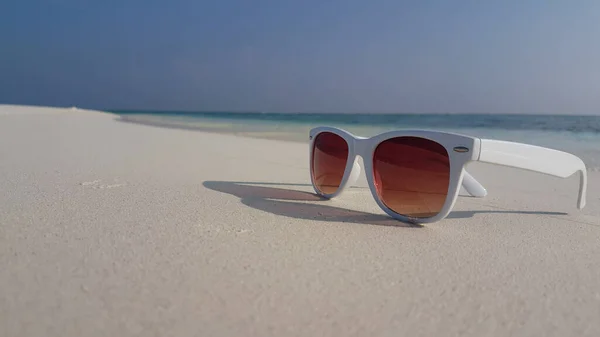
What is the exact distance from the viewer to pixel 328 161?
201cm

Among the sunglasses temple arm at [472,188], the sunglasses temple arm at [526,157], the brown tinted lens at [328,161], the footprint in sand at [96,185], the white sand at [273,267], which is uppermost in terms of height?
the sunglasses temple arm at [526,157]

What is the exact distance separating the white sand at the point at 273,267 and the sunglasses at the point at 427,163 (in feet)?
0.32

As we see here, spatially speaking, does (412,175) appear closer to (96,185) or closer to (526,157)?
(526,157)

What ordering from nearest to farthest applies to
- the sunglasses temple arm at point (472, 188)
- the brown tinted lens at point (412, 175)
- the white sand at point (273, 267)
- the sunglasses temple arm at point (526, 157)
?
the white sand at point (273, 267) → the sunglasses temple arm at point (526, 157) → the brown tinted lens at point (412, 175) → the sunglasses temple arm at point (472, 188)

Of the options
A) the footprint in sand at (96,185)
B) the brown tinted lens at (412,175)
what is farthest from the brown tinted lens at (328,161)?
the footprint in sand at (96,185)

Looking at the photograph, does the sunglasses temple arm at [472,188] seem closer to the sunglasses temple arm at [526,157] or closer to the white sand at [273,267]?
the white sand at [273,267]

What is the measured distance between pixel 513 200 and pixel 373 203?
76cm

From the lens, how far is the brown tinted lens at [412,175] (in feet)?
4.78

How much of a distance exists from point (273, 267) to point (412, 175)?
0.76 meters

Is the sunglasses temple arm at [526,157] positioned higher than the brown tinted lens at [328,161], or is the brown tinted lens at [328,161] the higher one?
the sunglasses temple arm at [526,157]

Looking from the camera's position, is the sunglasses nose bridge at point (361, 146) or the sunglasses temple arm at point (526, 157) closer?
the sunglasses temple arm at point (526, 157)

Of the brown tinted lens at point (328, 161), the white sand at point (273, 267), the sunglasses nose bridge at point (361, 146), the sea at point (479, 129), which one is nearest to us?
the white sand at point (273, 267)

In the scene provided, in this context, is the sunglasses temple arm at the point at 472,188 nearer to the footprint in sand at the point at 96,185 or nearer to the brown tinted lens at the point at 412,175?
the brown tinted lens at the point at 412,175

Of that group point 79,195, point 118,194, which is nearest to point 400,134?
point 118,194
